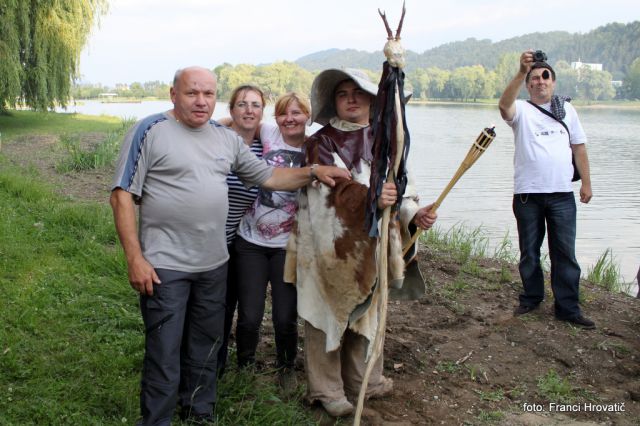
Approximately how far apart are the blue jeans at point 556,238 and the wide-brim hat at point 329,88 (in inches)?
82.7

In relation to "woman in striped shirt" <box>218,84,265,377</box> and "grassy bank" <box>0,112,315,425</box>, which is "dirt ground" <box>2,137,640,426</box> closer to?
"grassy bank" <box>0,112,315,425</box>

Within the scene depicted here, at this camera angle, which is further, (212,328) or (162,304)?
(212,328)

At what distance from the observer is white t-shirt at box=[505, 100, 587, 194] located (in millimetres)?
4855

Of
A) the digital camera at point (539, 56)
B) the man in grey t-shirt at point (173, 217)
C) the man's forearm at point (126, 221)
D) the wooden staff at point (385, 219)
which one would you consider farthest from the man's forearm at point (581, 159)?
the man's forearm at point (126, 221)

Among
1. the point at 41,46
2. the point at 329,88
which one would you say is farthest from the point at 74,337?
the point at 41,46

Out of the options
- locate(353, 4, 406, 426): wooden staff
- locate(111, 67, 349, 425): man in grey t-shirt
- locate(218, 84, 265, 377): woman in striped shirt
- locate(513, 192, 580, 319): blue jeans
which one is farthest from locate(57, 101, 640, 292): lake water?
locate(111, 67, 349, 425): man in grey t-shirt

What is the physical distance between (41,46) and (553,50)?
115 meters

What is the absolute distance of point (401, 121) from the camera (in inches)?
116

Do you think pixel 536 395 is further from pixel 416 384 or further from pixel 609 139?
pixel 609 139

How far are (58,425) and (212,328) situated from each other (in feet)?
2.83

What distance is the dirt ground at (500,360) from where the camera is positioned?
370cm

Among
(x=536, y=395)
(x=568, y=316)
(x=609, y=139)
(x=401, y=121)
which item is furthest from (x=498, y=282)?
(x=609, y=139)

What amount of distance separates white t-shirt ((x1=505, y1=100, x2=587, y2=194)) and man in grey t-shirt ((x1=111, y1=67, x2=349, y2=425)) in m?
2.27

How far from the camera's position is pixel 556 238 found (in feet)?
16.3
